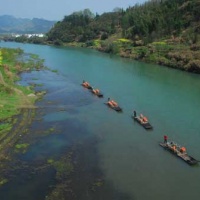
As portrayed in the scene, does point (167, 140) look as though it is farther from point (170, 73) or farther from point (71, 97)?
point (170, 73)

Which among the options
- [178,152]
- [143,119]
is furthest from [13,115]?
Answer: [178,152]

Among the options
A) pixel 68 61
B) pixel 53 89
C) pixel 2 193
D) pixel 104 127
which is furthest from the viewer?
pixel 68 61

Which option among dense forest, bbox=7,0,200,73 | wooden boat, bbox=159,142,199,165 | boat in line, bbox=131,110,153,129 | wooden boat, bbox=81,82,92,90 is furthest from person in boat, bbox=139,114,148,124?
dense forest, bbox=7,0,200,73

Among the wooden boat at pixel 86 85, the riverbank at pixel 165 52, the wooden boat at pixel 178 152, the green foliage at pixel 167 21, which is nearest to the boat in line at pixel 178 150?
the wooden boat at pixel 178 152

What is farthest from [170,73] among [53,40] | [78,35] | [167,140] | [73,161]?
[53,40]

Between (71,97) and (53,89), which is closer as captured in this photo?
(71,97)

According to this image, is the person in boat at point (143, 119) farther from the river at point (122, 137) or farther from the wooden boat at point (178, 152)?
the wooden boat at point (178, 152)
